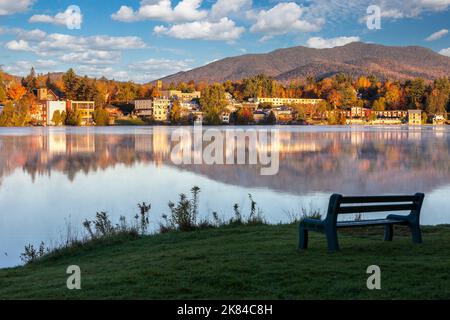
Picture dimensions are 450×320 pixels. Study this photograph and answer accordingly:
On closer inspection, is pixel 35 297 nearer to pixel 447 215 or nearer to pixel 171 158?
pixel 447 215

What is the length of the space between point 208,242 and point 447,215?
758 centimetres

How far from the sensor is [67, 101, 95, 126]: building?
516 ft

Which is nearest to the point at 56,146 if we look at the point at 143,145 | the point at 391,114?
the point at 143,145

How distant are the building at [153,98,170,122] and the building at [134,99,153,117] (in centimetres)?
177

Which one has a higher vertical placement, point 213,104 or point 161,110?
point 213,104

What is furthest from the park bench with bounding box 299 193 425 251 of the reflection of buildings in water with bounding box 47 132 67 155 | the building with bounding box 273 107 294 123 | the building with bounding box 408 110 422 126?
the building with bounding box 408 110 422 126

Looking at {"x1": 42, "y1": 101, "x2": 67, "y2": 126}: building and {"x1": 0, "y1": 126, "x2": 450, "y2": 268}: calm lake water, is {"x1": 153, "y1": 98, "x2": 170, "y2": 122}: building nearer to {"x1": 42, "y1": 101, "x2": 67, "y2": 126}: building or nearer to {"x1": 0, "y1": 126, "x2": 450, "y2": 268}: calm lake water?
{"x1": 42, "y1": 101, "x2": 67, "y2": 126}: building

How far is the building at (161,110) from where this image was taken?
17400 centimetres

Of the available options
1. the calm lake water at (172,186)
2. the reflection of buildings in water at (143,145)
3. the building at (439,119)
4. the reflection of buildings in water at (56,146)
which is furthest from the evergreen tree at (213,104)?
the calm lake water at (172,186)

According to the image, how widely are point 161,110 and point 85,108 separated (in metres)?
21.5

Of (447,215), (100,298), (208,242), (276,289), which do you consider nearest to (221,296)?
(276,289)

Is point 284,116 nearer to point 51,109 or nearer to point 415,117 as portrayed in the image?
point 415,117

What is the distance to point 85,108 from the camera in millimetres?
169375

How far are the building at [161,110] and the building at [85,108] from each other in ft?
56.9
